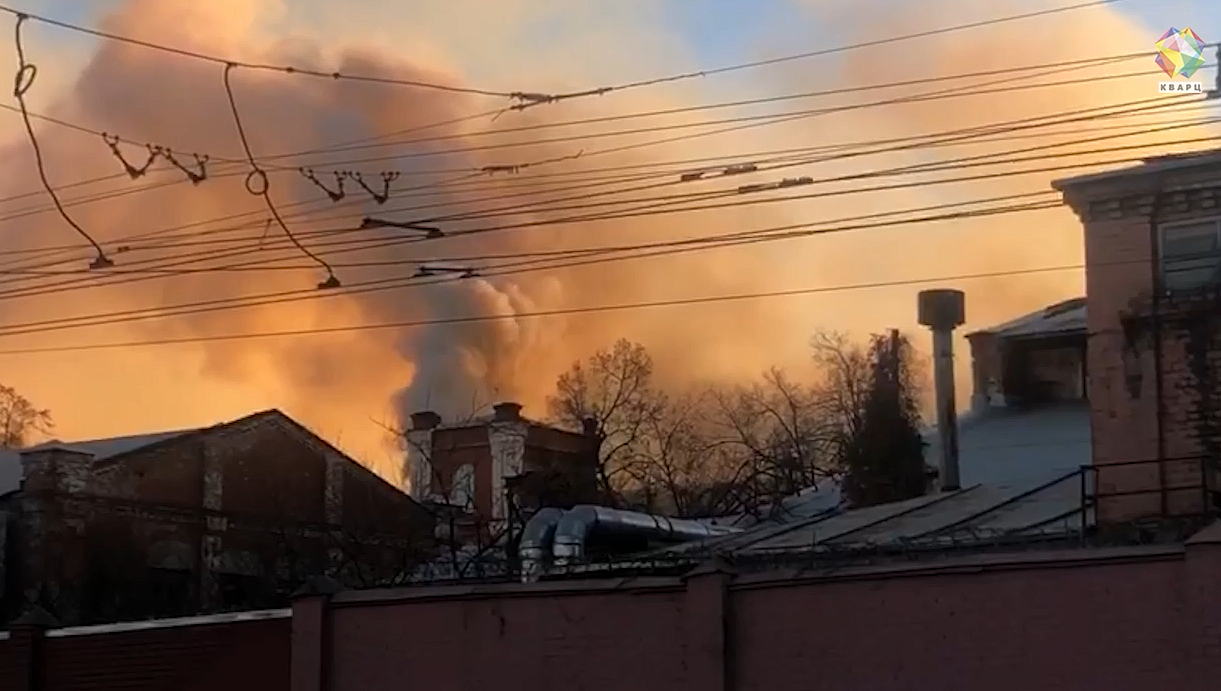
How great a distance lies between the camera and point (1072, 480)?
20.0 m

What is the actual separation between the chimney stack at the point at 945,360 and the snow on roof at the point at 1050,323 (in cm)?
201

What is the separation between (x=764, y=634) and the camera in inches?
560

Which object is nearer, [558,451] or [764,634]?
[764,634]

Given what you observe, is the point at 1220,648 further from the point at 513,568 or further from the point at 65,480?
the point at 65,480

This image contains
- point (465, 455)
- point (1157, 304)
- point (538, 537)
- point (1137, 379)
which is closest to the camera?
point (1157, 304)

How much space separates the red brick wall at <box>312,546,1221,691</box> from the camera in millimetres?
12266

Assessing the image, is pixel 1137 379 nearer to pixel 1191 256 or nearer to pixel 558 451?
pixel 1191 256

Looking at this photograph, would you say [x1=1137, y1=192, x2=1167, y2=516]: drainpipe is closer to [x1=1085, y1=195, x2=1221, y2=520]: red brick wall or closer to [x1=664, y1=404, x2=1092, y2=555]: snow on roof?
[x1=1085, y1=195, x2=1221, y2=520]: red brick wall

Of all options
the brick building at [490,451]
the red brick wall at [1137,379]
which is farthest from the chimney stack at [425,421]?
the red brick wall at [1137,379]

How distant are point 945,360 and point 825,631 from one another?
12619mm

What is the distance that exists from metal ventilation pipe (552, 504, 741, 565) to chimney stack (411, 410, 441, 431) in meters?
25.6

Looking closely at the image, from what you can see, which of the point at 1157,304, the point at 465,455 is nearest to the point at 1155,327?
the point at 1157,304

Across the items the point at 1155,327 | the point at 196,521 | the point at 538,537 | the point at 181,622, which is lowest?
the point at 181,622

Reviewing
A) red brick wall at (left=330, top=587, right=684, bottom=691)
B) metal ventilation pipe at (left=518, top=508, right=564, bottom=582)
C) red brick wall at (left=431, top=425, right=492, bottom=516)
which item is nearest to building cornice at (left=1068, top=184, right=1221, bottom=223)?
metal ventilation pipe at (left=518, top=508, right=564, bottom=582)
